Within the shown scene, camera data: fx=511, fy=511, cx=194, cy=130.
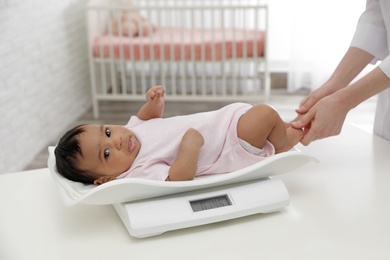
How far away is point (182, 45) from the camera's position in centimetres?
323

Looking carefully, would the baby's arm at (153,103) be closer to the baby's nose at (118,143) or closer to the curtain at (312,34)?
the baby's nose at (118,143)

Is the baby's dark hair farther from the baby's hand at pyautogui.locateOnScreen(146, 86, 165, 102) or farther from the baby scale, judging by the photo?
the baby's hand at pyautogui.locateOnScreen(146, 86, 165, 102)

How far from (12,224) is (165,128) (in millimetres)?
376

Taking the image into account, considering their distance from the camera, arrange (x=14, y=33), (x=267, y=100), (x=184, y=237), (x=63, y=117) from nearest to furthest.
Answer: (x=184, y=237)
(x=14, y=33)
(x=63, y=117)
(x=267, y=100)

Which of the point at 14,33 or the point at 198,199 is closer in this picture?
the point at 198,199

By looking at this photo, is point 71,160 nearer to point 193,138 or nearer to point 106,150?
point 106,150

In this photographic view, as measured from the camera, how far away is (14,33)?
2.50 meters

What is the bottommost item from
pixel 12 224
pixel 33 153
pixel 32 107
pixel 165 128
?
pixel 33 153

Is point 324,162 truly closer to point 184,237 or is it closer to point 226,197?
point 226,197

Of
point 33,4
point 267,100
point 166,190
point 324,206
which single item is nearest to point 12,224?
point 166,190

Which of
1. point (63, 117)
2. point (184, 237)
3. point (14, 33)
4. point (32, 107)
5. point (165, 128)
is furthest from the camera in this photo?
point (63, 117)

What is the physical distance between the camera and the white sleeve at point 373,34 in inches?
50.2

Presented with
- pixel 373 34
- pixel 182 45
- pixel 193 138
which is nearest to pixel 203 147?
pixel 193 138

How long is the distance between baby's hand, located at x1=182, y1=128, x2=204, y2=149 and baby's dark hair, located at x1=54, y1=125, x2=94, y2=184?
207 millimetres
